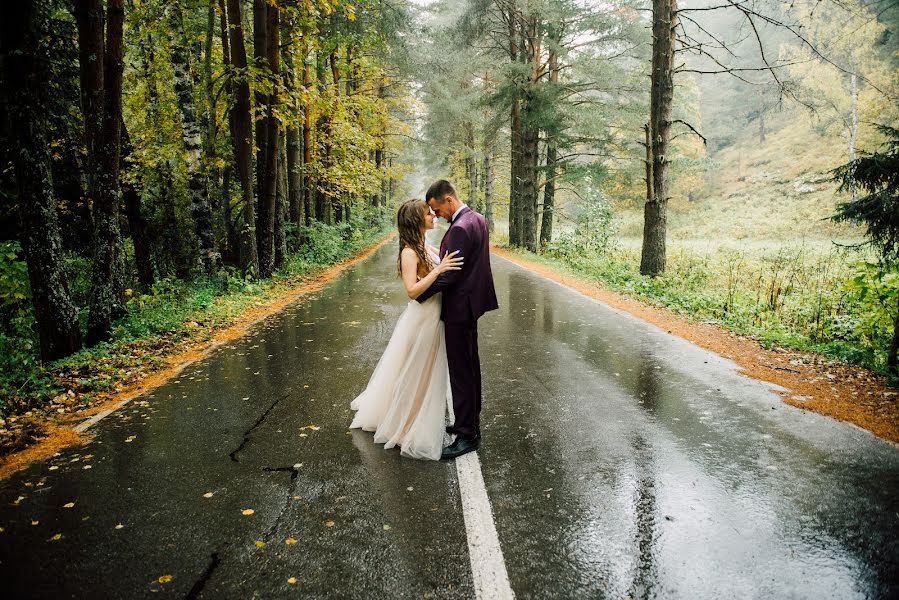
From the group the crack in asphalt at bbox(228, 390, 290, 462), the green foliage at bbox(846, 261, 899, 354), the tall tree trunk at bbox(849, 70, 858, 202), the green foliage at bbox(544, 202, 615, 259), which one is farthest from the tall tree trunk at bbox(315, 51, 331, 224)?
the tall tree trunk at bbox(849, 70, 858, 202)

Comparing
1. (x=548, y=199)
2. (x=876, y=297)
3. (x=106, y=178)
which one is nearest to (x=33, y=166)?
(x=106, y=178)

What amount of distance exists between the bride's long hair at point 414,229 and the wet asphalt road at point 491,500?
170cm

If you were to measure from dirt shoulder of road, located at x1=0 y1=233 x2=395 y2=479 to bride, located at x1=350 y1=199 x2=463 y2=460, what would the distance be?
298cm

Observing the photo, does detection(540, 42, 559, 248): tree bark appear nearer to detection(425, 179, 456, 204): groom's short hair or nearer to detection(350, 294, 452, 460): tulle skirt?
detection(425, 179, 456, 204): groom's short hair

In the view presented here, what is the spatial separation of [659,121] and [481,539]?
12.9 meters

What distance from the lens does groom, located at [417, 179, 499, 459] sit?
4043 millimetres

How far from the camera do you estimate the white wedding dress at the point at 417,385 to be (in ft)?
14.0

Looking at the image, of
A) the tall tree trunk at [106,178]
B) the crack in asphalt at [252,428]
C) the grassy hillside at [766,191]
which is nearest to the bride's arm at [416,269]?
the crack in asphalt at [252,428]

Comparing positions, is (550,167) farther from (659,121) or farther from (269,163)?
(269,163)

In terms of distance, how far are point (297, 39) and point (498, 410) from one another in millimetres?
13820

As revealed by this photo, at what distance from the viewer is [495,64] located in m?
24.7

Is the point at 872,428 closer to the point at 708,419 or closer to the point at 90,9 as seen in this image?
the point at 708,419

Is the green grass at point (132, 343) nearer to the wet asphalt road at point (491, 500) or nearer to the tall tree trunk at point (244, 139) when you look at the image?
the tall tree trunk at point (244, 139)

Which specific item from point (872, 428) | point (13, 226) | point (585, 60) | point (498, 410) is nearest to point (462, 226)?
point (498, 410)
